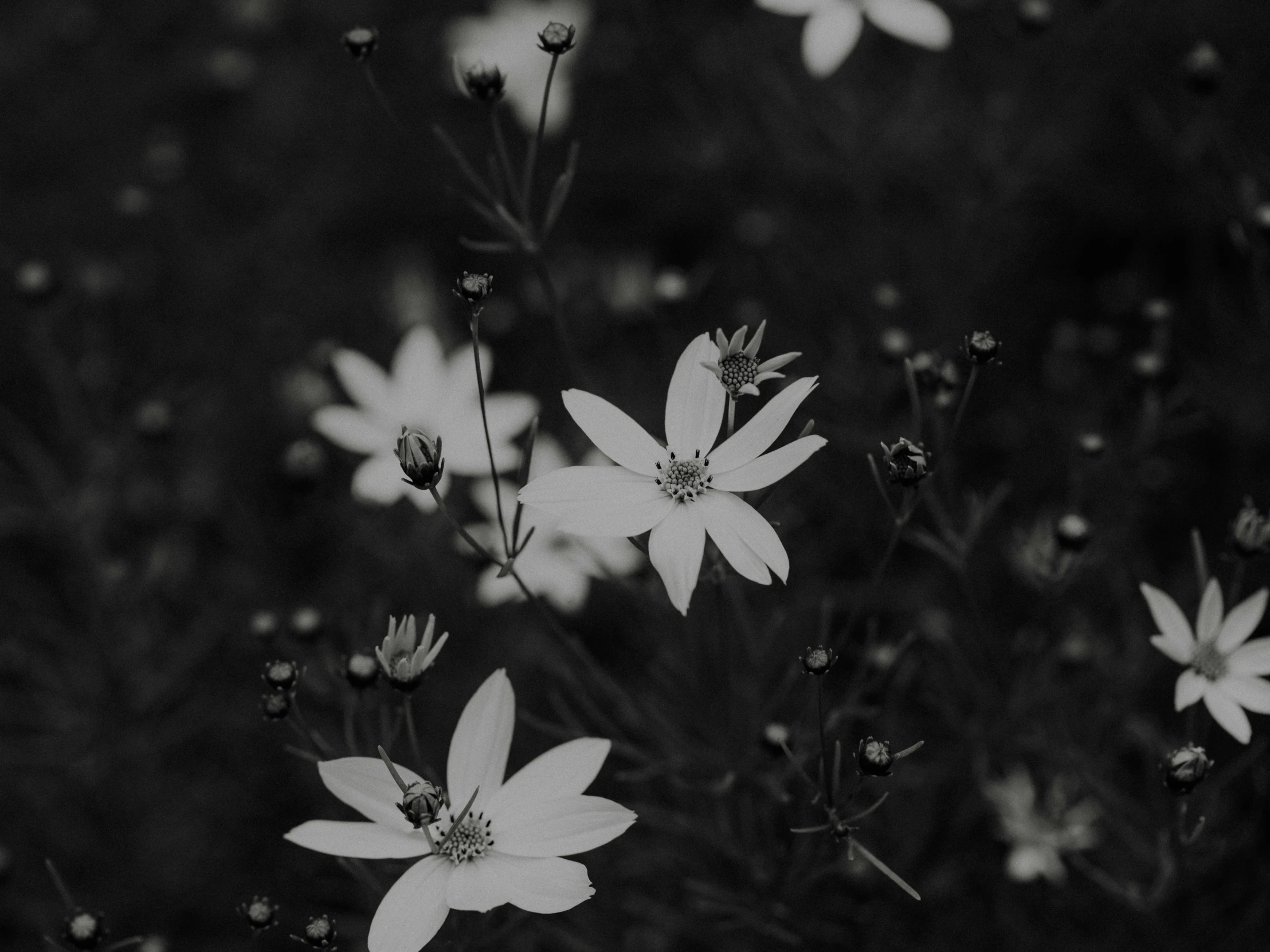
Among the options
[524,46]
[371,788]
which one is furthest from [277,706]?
[524,46]

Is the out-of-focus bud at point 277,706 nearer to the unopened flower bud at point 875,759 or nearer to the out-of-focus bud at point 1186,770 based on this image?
the unopened flower bud at point 875,759

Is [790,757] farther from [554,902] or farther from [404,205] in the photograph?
[404,205]

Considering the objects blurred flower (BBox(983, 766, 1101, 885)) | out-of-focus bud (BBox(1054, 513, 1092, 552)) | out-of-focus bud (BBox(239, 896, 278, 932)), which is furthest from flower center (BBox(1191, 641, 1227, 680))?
out-of-focus bud (BBox(239, 896, 278, 932))

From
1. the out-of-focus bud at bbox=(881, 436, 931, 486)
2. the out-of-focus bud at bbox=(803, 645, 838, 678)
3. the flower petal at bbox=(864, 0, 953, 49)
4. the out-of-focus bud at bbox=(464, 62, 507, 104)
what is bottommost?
the out-of-focus bud at bbox=(803, 645, 838, 678)

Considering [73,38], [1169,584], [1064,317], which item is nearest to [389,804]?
[1169,584]

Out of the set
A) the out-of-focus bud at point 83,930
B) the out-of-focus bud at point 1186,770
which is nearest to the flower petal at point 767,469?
the out-of-focus bud at point 1186,770

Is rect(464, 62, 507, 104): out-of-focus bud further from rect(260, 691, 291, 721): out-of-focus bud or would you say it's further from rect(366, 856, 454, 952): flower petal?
rect(366, 856, 454, 952): flower petal
